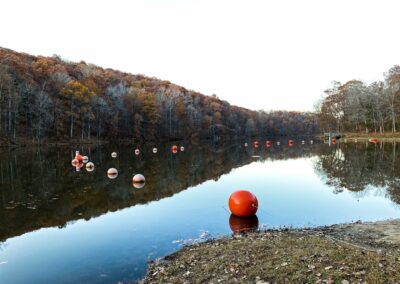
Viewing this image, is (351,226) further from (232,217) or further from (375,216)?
(232,217)

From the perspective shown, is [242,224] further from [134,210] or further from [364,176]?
[364,176]

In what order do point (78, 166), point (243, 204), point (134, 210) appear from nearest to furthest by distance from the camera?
point (243, 204), point (134, 210), point (78, 166)

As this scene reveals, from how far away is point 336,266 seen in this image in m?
6.48

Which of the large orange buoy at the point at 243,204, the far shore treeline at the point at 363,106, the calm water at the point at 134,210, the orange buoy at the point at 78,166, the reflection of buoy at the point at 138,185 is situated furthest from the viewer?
the far shore treeline at the point at 363,106

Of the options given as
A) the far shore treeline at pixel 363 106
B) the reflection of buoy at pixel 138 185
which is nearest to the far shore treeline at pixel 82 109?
the far shore treeline at pixel 363 106

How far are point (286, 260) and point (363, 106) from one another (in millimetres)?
88830

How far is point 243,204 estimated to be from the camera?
1329cm

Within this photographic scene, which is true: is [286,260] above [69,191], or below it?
above

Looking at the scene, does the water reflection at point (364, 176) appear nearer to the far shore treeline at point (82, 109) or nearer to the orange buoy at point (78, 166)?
the orange buoy at point (78, 166)

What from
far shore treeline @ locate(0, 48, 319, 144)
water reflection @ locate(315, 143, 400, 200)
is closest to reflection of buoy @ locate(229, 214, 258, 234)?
water reflection @ locate(315, 143, 400, 200)

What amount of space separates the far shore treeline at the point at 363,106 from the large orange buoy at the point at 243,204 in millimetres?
72649

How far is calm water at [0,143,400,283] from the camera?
9680mm

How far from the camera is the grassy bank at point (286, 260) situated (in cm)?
620

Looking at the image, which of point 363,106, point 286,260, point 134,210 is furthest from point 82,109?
point 286,260
